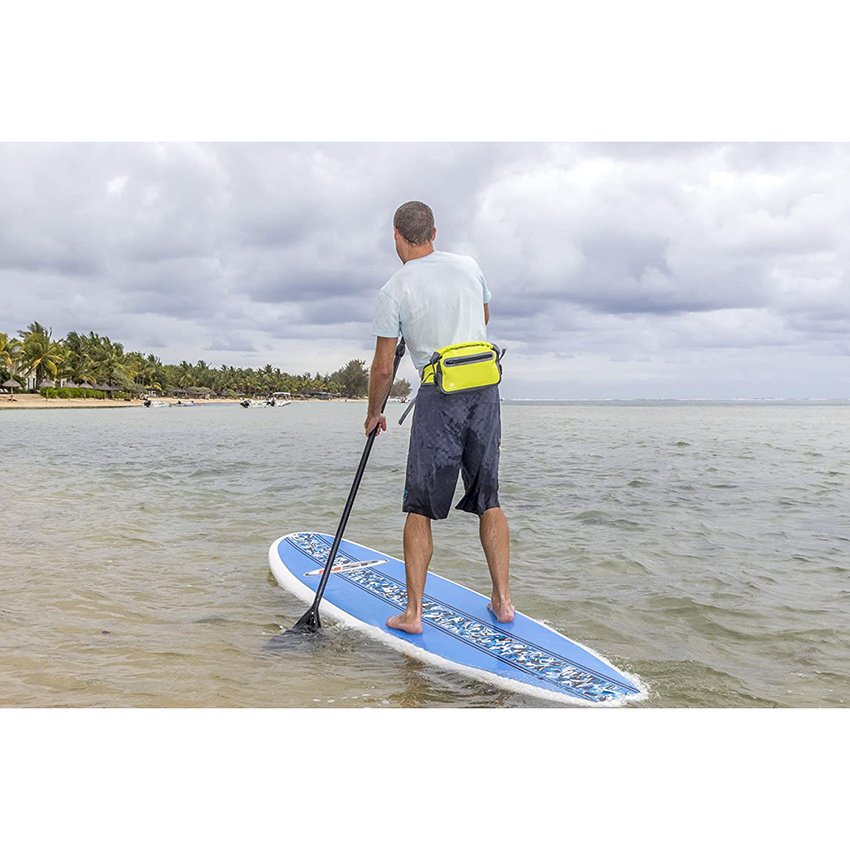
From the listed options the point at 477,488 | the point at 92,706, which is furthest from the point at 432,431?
the point at 92,706

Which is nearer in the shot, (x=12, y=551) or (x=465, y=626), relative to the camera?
(x=465, y=626)

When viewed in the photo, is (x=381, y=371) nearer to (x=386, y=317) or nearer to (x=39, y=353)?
(x=386, y=317)

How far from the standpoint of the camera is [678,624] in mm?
4434

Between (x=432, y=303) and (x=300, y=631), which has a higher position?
(x=432, y=303)

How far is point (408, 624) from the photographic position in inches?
151

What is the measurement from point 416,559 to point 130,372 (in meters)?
99.5

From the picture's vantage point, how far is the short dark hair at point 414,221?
3607mm

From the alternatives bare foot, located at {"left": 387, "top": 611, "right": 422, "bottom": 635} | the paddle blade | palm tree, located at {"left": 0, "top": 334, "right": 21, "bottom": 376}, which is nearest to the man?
bare foot, located at {"left": 387, "top": 611, "right": 422, "bottom": 635}

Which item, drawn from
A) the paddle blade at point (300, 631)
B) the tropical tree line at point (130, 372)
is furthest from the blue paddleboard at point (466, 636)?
the tropical tree line at point (130, 372)

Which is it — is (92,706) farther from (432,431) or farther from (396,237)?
(396,237)

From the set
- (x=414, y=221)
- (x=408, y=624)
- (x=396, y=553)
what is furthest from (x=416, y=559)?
(x=396, y=553)

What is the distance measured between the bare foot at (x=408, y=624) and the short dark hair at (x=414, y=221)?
6.70 ft

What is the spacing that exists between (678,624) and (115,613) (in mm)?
3591

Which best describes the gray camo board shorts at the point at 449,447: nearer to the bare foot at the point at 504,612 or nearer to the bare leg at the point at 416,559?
the bare leg at the point at 416,559
